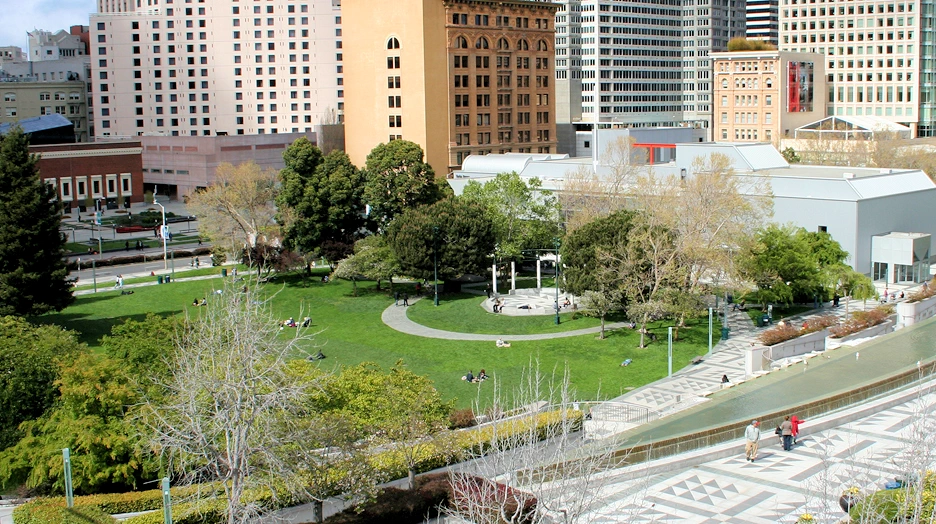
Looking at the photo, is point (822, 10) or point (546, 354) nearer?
point (546, 354)

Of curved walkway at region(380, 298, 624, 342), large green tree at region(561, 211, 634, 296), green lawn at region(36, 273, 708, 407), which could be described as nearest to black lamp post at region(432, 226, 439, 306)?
green lawn at region(36, 273, 708, 407)

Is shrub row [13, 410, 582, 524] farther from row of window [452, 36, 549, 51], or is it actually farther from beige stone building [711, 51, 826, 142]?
beige stone building [711, 51, 826, 142]

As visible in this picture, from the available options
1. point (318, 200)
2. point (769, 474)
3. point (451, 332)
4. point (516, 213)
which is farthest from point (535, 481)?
point (318, 200)

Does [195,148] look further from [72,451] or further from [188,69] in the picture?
[72,451]

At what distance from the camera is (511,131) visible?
4496 inches

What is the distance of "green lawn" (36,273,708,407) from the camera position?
51219 millimetres

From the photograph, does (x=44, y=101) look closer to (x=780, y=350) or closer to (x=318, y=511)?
(x=780, y=350)

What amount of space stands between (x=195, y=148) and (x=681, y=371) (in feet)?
287

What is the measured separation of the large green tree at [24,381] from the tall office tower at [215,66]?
109 metres

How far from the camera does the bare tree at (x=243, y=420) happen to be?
27.6 m

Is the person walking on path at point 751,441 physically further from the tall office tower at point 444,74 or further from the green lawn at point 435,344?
the tall office tower at point 444,74

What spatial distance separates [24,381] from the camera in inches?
1474

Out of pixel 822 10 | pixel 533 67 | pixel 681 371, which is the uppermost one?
Answer: pixel 822 10

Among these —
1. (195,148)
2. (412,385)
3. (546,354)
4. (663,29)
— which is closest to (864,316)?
(546,354)
